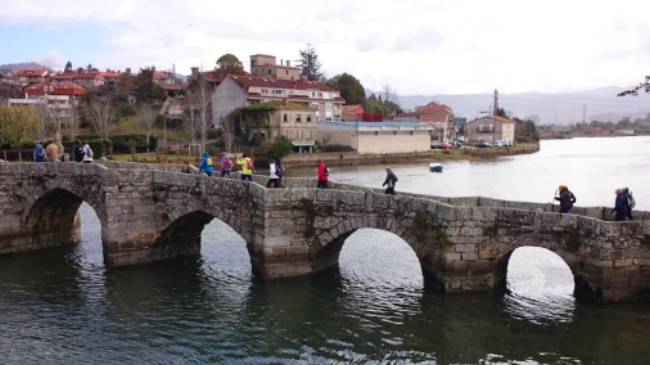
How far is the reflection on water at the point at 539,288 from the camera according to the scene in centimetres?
1750

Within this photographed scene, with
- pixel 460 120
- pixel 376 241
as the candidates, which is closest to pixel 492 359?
pixel 376 241

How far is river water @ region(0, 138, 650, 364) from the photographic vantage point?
15492mm

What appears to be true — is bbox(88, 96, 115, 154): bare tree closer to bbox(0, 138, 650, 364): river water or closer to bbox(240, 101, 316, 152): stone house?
bbox(240, 101, 316, 152): stone house

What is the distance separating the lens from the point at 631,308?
16812mm

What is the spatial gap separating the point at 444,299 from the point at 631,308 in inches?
218

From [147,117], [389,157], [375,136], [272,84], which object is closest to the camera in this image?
[147,117]

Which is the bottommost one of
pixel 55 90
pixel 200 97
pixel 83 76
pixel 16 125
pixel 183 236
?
pixel 183 236

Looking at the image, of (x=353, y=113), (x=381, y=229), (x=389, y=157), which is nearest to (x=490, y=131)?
(x=353, y=113)

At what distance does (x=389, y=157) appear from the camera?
86.8 meters

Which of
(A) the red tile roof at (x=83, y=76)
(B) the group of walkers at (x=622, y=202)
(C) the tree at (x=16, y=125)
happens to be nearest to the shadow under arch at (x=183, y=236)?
(B) the group of walkers at (x=622, y=202)

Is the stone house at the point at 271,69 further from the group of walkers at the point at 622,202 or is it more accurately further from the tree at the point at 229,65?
the group of walkers at the point at 622,202

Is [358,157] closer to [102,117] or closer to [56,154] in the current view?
[102,117]

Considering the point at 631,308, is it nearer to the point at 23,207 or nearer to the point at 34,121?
the point at 23,207

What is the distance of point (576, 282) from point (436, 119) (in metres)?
112
